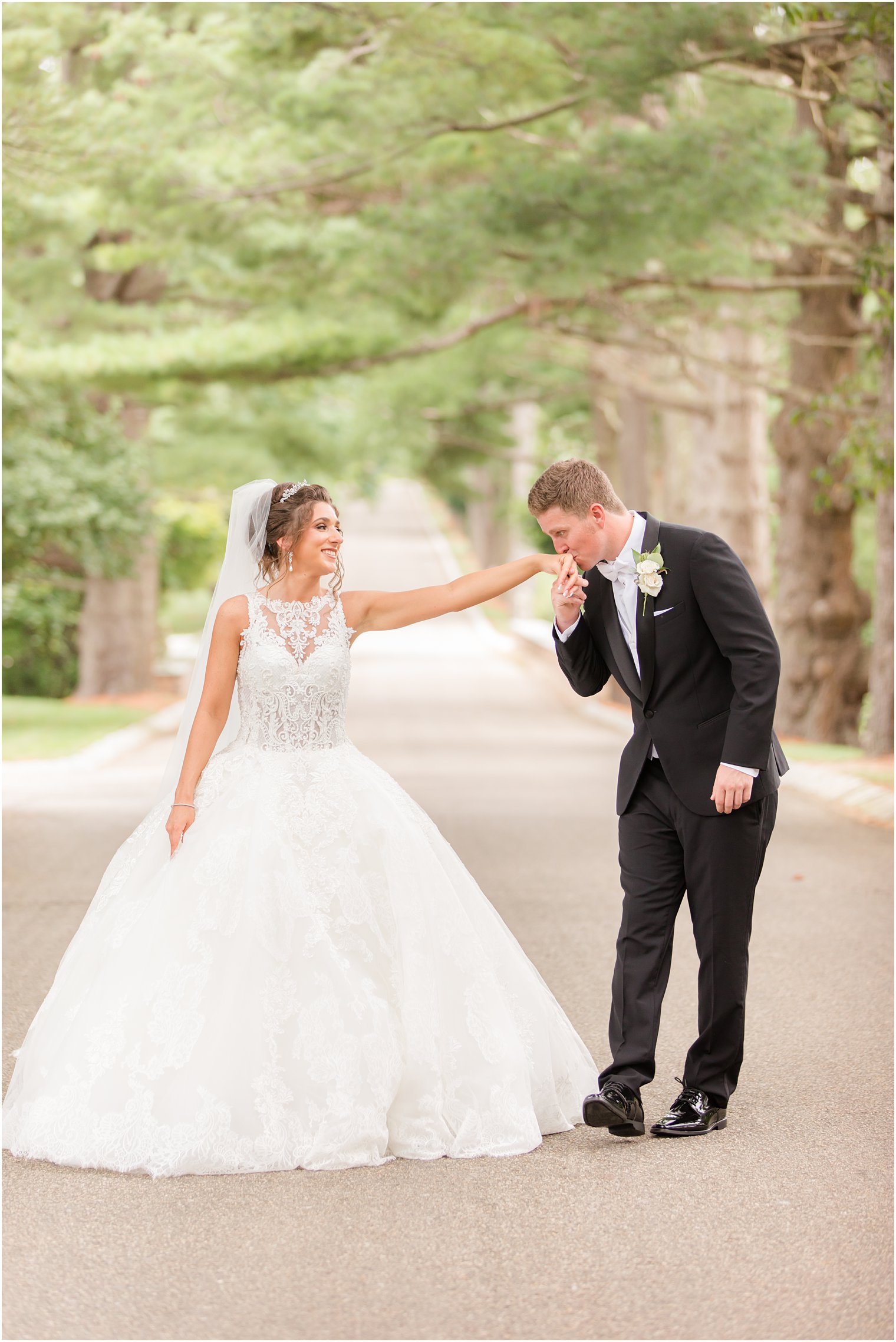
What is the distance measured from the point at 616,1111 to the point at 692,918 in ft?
2.27

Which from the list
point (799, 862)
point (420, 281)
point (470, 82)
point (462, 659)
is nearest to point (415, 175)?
point (420, 281)

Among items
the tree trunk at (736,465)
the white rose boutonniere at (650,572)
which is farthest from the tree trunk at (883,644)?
the white rose boutonniere at (650,572)

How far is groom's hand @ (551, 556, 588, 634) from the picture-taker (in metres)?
5.29

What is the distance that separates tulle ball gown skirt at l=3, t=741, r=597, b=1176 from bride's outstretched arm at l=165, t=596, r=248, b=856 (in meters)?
0.08

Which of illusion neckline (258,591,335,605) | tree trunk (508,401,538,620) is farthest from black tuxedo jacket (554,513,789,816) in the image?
tree trunk (508,401,538,620)

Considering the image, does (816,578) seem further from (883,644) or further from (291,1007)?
(291,1007)

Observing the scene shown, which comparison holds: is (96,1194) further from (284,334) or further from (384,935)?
(284,334)

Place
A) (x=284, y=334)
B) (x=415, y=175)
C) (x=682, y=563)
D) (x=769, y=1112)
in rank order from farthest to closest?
(x=284, y=334), (x=415, y=175), (x=769, y=1112), (x=682, y=563)

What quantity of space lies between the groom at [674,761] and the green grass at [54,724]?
1384 cm

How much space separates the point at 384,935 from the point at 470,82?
11.1 metres

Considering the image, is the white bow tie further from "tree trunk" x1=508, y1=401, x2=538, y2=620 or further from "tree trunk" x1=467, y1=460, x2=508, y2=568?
"tree trunk" x1=467, y1=460, x2=508, y2=568

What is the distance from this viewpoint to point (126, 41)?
16.0 m

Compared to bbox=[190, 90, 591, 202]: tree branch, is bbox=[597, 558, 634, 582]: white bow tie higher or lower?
lower

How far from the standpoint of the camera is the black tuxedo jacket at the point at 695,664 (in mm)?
5188
